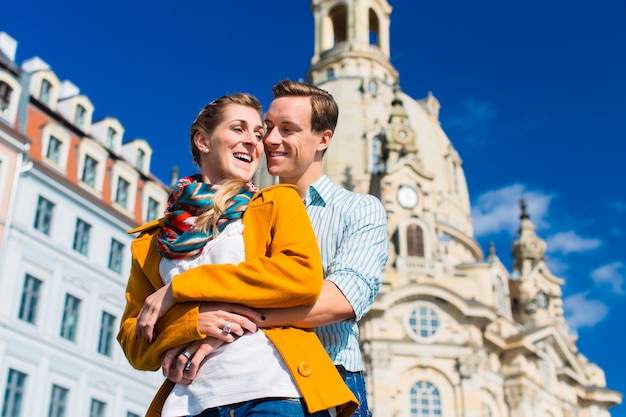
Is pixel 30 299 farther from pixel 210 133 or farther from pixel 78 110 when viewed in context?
pixel 210 133

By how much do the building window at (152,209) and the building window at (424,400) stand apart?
600 inches

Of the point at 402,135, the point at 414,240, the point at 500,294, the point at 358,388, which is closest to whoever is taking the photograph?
the point at 358,388

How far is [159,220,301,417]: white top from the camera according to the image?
12.1 ft

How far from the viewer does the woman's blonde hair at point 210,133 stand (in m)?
4.12

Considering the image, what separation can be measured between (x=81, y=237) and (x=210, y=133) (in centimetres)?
2461

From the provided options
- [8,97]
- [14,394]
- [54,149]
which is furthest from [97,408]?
[8,97]

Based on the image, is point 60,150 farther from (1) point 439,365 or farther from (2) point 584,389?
(2) point 584,389

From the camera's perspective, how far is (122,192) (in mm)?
31172

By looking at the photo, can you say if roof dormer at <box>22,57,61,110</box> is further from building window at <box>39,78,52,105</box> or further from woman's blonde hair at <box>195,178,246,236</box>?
woman's blonde hair at <box>195,178,246,236</box>

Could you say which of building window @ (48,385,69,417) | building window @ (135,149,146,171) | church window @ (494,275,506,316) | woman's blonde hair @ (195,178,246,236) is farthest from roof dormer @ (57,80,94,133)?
church window @ (494,275,506,316)

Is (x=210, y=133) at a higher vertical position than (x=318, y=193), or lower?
higher

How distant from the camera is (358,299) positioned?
13.9ft

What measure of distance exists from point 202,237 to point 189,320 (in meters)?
0.49

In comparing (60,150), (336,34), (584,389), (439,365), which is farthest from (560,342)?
(336,34)
